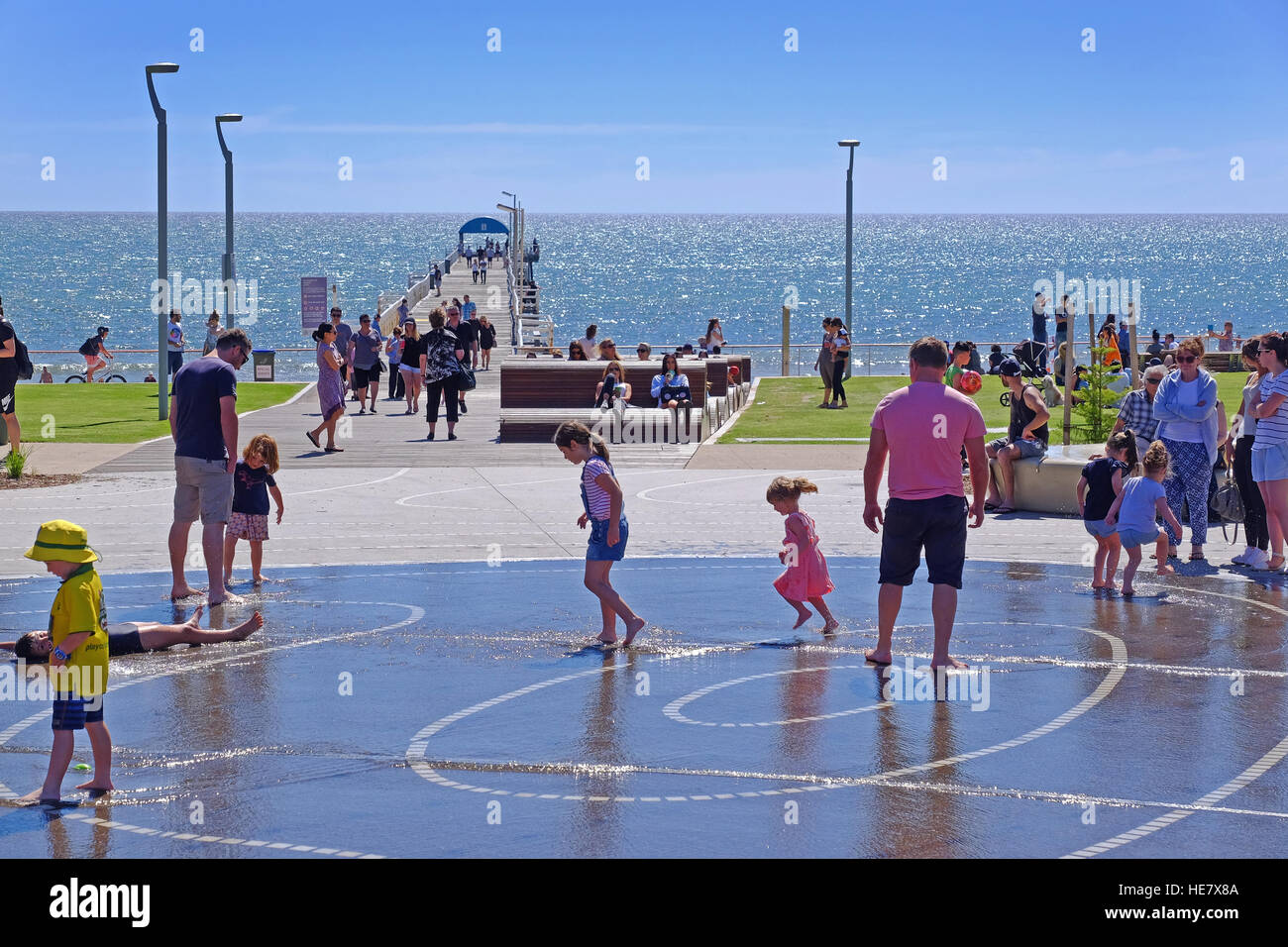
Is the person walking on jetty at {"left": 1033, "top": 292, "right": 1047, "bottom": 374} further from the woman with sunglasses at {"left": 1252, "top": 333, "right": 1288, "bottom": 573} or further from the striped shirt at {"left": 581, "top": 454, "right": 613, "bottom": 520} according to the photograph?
the striped shirt at {"left": 581, "top": 454, "right": 613, "bottom": 520}

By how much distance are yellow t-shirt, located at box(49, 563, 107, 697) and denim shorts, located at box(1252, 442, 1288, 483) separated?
29.7ft

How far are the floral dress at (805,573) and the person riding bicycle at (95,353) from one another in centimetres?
2954

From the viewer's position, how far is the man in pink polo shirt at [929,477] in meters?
8.59

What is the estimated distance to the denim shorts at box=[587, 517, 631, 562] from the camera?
9.61 meters

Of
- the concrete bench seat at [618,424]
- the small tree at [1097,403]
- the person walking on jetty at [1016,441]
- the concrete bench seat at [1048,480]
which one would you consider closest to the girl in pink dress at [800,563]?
the person walking on jetty at [1016,441]

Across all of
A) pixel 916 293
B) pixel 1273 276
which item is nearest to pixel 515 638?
pixel 916 293

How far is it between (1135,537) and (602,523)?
4.12m

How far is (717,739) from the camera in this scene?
296 inches

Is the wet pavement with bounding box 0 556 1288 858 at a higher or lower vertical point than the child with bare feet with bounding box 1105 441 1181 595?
lower

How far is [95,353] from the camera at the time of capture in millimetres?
37219

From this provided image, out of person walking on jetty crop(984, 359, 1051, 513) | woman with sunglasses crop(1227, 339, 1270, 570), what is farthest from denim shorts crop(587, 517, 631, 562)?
person walking on jetty crop(984, 359, 1051, 513)

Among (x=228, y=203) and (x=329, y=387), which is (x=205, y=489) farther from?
(x=228, y=203)

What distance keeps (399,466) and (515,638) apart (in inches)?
394
